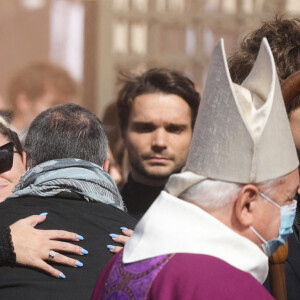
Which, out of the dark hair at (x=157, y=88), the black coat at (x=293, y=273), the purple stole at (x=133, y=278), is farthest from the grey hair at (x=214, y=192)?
the dark hair at (x=157, y=88)

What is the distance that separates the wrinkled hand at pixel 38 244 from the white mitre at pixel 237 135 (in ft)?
2.80

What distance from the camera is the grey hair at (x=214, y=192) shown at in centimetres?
221

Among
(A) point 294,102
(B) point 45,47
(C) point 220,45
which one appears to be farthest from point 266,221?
(B) point 45,47

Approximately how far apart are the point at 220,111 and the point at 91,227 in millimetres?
1030

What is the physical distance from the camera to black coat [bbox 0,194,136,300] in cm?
296

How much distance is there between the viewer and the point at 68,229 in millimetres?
3129

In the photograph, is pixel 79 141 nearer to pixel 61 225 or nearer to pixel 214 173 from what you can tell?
pixel 61 225

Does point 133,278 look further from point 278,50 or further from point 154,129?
point 154,129

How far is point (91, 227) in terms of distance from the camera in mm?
3139

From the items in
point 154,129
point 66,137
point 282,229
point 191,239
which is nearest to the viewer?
point 191,239

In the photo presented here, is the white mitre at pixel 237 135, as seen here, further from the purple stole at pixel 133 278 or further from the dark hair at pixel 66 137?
the dark hair at pixel 66 137

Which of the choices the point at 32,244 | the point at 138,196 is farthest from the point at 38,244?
the point at 138,196

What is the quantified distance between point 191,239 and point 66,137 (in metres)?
1.27

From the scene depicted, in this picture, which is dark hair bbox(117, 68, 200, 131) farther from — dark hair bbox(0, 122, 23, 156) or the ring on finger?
the ring on finger
